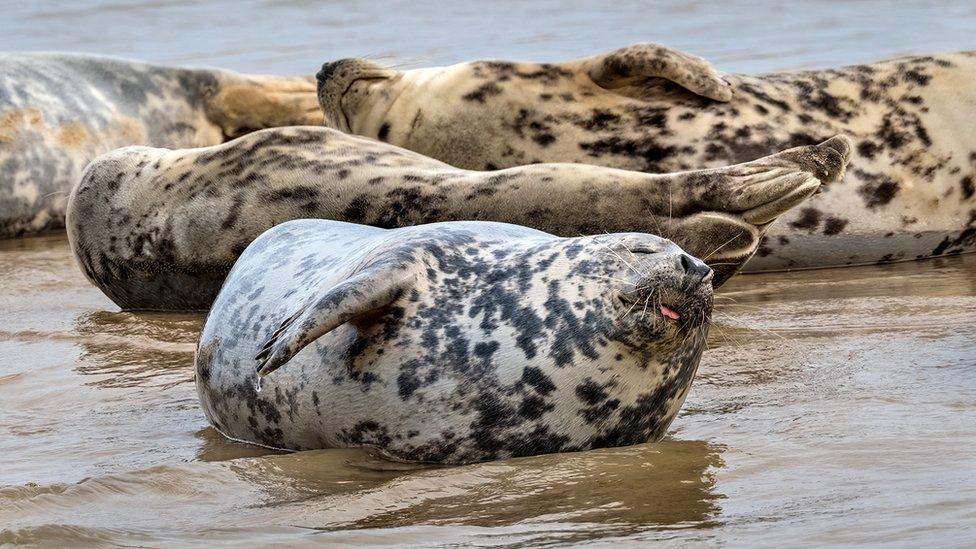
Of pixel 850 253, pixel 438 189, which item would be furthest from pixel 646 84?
pixel 438 189

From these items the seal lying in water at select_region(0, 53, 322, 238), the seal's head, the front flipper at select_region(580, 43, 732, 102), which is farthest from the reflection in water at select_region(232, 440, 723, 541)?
the seal lying in water at select_region(0, 53, 322, 238)

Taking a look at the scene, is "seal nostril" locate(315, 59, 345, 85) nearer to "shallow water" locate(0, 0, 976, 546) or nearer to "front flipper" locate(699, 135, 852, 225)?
"shallow water" locate(0, 0, 976, 546)

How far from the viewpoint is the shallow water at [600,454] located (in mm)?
3018

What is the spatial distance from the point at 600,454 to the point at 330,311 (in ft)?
2.14

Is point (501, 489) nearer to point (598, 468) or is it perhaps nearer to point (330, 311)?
point (598, 468)

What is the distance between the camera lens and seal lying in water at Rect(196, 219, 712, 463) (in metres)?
3.43

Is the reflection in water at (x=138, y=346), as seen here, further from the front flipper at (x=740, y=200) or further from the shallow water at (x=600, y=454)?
the front flipper at (x=740, y=200)

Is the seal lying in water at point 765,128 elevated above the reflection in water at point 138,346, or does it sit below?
above

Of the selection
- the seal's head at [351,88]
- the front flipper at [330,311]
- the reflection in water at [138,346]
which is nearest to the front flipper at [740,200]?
the front flipper at [330,311]

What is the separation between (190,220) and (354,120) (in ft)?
4.80

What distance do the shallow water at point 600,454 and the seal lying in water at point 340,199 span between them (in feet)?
0.75

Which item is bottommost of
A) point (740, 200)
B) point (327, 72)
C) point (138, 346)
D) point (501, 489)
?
point (138, 346)

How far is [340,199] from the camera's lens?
5.26m

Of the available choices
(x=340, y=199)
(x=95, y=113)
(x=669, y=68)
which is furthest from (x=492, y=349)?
(x=95, y=113)
